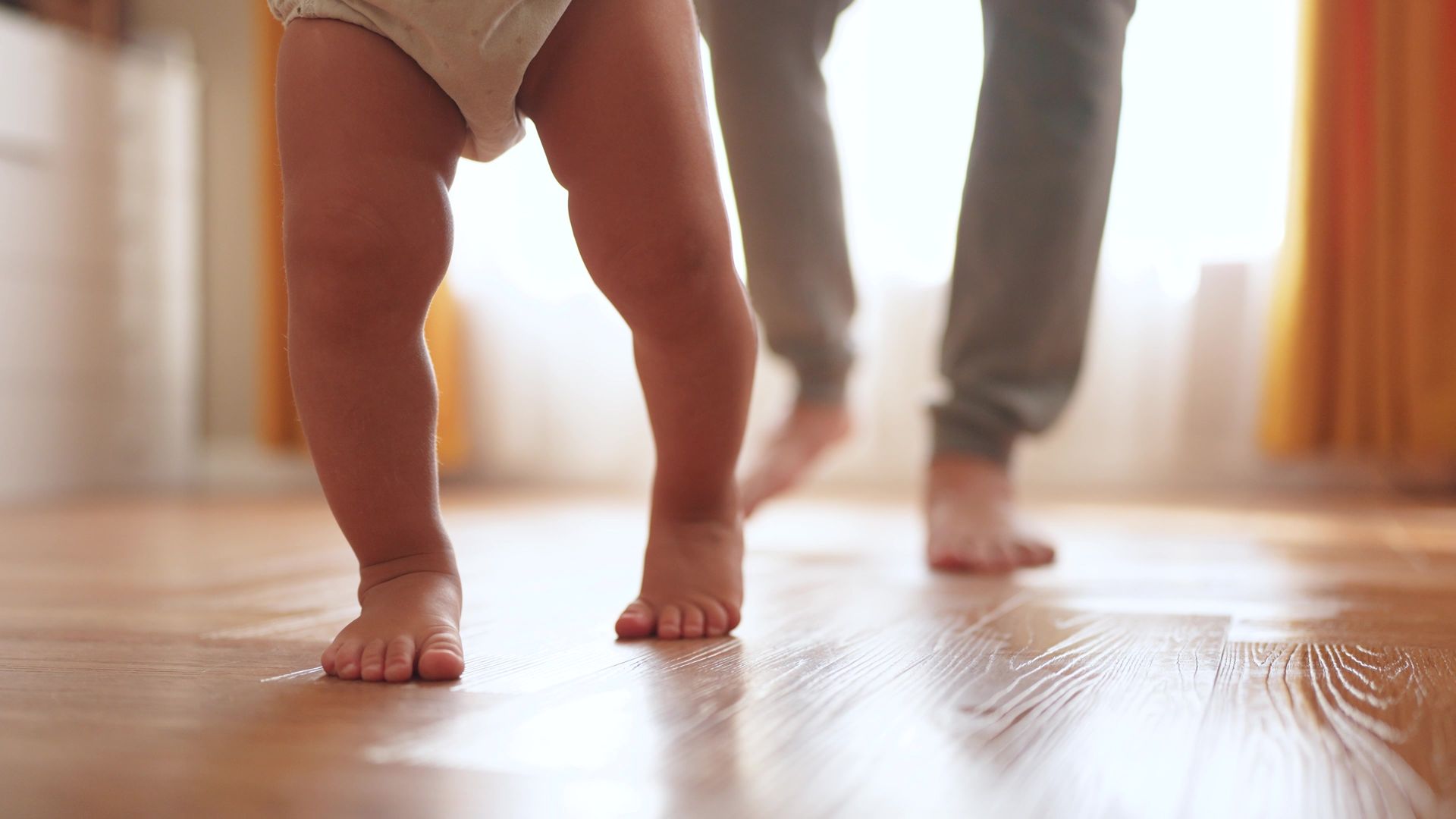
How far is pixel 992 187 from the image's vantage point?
4.05 feet

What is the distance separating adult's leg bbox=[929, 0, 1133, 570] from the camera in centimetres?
117

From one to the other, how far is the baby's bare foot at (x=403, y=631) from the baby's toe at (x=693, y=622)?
134 mm

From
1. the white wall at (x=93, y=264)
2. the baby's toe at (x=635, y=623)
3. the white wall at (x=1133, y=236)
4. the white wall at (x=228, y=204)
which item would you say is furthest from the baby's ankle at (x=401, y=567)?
the white wall at (x=228, y=204)

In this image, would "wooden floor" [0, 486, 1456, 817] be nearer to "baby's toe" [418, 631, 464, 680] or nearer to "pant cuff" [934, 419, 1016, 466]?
"baby's toe" [418, 631, 464, 680]

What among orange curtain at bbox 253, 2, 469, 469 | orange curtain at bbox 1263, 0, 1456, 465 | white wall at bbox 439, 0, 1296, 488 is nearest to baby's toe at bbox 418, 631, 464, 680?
white wall at bbox 439, 0, 1296, 488

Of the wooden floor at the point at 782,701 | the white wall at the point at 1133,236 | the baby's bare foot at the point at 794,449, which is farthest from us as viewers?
the white wall at the point at 1133,236

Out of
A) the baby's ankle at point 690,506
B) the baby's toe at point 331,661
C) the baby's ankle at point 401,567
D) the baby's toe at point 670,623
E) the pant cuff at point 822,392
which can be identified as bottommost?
the baby's toe at point 331,661

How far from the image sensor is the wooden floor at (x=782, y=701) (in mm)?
428

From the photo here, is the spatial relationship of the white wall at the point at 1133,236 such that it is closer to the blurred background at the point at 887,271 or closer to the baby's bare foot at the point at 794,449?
the blurred background at the point at 887,271

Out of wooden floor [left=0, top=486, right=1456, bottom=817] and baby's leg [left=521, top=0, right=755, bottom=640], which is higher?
baby's leg [left=521, top=0, right=755, bottom=640]

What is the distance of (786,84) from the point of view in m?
1.29

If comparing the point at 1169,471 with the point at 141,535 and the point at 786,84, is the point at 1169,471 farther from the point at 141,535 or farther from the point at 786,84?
the point at 141,535

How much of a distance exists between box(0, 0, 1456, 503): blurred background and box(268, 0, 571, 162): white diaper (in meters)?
1.72

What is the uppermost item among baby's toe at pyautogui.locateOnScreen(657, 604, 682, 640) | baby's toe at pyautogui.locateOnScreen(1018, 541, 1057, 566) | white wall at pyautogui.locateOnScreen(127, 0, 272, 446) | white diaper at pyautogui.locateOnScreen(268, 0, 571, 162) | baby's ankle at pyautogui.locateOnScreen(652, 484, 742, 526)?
white wall at pyautogui.locateOnScreen(127, 0, 272, 446)
